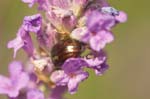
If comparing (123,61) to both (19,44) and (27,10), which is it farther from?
(19,44)

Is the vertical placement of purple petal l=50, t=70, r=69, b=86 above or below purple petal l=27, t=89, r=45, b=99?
above

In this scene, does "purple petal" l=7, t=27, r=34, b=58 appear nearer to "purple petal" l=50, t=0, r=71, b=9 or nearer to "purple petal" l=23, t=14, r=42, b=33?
"purple petal" l=23, t=14, r=42, b=33

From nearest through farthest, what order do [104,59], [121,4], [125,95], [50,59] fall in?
[104,59] < [50,59] < [125,95] < [121,4]

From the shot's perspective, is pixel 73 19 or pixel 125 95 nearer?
pixel 73 19

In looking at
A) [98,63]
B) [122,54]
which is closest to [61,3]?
Result: [98,63]

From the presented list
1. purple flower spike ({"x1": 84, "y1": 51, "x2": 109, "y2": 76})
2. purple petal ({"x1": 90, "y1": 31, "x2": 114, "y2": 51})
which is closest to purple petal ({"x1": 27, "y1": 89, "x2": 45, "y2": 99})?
purple flower spike ({"x1": 84, "y1": 51, "x2": 109, "y2": 76})

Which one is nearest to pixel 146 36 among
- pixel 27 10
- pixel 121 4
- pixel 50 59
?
pixel 121 4

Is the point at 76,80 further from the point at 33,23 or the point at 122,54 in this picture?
the point at 122,54
